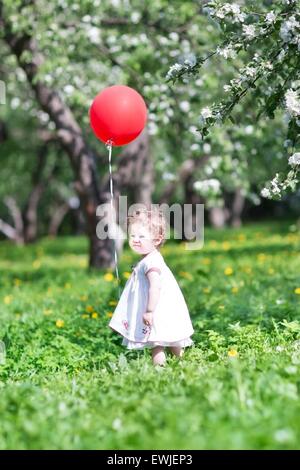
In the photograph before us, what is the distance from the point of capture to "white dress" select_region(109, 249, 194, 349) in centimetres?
564

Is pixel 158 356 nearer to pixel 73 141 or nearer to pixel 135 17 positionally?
pixel 73 141

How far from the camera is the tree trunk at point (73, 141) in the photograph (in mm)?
11195

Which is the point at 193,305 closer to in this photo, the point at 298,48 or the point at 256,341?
the point at 256,341

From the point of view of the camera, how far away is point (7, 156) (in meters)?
22.1

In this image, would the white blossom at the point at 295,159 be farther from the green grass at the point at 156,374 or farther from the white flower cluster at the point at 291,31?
the green grass at the point at 156,374

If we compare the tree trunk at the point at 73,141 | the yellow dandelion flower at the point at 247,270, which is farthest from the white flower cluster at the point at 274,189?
the tree trunk at the point at 73,141

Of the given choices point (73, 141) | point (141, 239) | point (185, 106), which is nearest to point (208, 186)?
point (185, 106)

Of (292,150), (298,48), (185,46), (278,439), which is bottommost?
(278,439)

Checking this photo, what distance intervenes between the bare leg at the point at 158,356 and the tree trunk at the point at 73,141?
255 inches

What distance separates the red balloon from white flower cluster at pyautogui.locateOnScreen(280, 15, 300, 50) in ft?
4.93

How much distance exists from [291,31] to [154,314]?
2.53 metres

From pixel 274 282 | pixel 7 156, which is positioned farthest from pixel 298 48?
pixel 7 156

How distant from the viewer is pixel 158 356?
570 cm

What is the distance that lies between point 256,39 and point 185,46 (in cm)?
475
